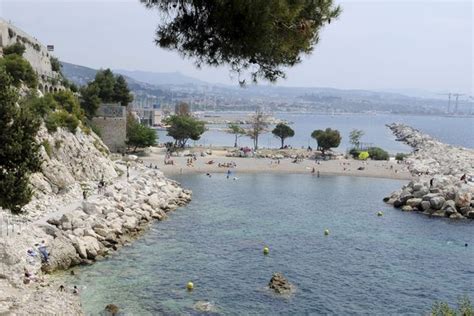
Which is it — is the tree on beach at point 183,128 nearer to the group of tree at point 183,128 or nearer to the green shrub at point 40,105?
the group of tree at point 183,128

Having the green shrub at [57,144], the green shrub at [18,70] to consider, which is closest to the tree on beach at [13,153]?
the green shrub at [57,144]

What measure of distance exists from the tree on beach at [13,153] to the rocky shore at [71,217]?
11.7 ft

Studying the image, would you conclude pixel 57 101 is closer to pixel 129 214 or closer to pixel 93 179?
pixel 93 179

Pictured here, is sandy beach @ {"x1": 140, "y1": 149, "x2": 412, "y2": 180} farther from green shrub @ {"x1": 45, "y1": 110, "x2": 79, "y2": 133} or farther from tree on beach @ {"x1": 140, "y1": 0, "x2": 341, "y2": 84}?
tree on beach @ {"x1": 140, "y1": 0, "x2": 341, "y2": 84}

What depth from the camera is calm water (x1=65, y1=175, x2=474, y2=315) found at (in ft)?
69.7

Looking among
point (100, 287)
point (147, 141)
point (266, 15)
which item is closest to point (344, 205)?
point (100, 287)

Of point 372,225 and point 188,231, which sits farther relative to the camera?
point 372,225

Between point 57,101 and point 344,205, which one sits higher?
point 57,101

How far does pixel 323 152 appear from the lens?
74.0m

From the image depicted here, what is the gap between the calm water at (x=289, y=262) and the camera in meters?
21.2

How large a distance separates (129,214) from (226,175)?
24738 millimetres

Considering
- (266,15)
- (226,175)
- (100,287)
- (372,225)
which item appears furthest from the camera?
(226,175)

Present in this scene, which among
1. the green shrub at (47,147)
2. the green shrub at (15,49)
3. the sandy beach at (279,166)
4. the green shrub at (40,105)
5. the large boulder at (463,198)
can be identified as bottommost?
the sandy beach at (279,166)

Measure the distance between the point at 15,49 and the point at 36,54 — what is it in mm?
8581
